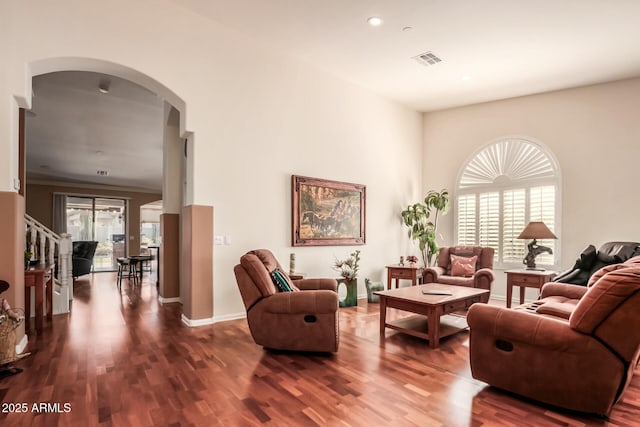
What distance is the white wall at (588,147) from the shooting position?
547 cm

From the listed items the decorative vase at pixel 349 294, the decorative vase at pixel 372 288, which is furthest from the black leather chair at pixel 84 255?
the decorative vase at pixel 372 288

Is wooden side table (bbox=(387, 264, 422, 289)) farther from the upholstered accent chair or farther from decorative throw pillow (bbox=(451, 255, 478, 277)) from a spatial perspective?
decorative throw pillow (bbox=(451, 255, 478, 277))

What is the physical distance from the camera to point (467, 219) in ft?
23.1

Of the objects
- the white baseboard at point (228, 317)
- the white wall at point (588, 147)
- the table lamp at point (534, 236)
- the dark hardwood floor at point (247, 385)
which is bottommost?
the white baseboard at point (228, 317)

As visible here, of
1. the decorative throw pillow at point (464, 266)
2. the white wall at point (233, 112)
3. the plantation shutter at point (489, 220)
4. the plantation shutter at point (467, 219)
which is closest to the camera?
the white wall at point (233, 112)

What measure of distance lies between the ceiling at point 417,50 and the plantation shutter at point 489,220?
189 centimetres

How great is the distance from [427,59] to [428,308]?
3.66m

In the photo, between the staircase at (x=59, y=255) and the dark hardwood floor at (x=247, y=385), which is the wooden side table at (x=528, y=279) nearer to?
the dark hardwood floor at (x=247, y=385)

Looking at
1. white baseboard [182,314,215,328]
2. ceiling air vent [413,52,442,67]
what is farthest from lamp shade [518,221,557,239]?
white baseboard [182,314,215,328]

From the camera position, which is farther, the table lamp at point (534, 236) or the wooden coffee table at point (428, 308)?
the table lamp at point (534, 236)

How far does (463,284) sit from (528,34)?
3489 millimetres

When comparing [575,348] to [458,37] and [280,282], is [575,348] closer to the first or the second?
[280,282]

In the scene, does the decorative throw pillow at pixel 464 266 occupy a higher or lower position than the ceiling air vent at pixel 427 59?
lower

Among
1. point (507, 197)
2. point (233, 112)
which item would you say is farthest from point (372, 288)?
point (233, 112)
